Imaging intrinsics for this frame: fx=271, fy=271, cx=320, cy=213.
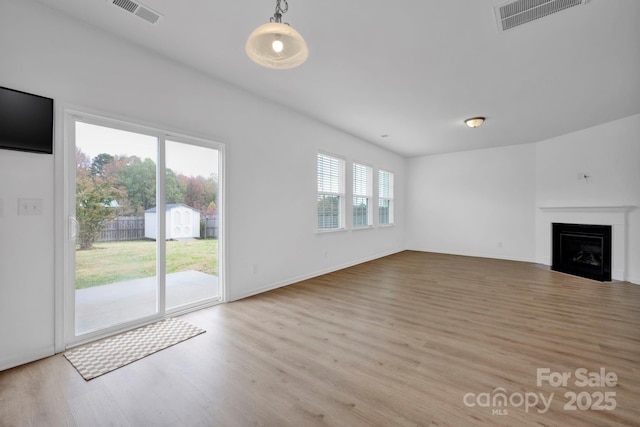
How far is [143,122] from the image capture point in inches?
109

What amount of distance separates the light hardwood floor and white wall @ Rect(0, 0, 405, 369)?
0.53m

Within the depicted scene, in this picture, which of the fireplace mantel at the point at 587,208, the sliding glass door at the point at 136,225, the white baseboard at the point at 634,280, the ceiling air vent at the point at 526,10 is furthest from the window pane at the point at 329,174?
the white baseboard at the point at 634,280

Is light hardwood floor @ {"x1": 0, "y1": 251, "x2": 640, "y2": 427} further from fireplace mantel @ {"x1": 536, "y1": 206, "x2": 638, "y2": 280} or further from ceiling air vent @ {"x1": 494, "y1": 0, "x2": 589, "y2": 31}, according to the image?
ceiling air vent @ {"x1": 494, "y1": 0, "x2": 589, "y2": 31}

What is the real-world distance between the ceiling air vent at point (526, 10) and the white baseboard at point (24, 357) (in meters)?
4.56

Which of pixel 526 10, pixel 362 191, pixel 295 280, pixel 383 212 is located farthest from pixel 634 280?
pixel 295 280

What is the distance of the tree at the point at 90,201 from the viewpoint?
8.07 ft

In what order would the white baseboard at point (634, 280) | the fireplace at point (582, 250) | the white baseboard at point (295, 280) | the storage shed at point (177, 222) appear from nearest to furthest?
the storage shed at point (177, 222) < the white baseboard at point (295, 280) < the white baseboard at point (634, 280) < the fireplace at point (582, 250)

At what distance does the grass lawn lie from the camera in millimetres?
2519

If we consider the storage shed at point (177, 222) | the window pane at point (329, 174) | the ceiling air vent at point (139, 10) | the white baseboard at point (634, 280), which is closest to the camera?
the ceiling air vent at point (139, 10)

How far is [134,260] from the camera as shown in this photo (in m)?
2.81

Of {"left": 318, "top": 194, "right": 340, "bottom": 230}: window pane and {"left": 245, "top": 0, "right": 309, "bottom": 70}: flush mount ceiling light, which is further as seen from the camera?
{"left": 318, "top": 194, "right": 340, "bottom": 230}: window pane

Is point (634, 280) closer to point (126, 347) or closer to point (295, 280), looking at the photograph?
point (295, 280)

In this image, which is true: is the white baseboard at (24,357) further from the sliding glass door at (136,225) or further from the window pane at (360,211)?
the window pane at (360,211)

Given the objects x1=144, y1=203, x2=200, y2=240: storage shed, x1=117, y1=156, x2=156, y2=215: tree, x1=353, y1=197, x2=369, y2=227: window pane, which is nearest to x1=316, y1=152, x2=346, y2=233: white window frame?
x1=353, y1=197, x2=369, y2=227: window pane
